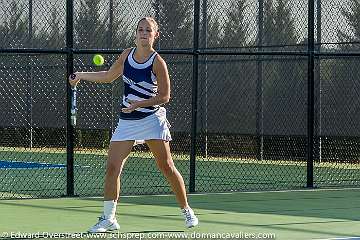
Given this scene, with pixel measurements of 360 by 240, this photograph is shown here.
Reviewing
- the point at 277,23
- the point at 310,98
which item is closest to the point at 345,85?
the point at 277,23

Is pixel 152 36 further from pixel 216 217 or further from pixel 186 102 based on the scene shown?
pixel 186 102

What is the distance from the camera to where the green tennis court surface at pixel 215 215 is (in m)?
8.54

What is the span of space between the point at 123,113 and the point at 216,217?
165cm

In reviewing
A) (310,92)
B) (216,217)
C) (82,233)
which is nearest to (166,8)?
(310,92)

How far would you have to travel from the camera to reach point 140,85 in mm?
8320

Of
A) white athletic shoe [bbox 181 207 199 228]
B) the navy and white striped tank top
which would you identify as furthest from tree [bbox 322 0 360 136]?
the navy and white striped tank top

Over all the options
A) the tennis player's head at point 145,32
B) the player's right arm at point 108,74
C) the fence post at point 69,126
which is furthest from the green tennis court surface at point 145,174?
the tennis player's head at point 145,32

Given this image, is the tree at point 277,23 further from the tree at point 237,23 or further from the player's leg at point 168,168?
the player's leg at point 168,168

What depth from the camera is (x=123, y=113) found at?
838 centimetres

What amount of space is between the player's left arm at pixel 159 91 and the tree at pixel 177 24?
9.72 m

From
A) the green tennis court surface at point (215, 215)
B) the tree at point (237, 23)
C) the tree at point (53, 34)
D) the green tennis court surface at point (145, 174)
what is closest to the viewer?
the green tennis court surface at point (215, 215)

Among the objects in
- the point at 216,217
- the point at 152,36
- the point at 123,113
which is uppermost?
the point at 152,36

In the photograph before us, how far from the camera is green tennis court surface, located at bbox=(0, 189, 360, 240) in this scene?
336 inches

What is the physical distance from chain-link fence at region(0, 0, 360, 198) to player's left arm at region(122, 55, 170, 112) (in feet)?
24.1
